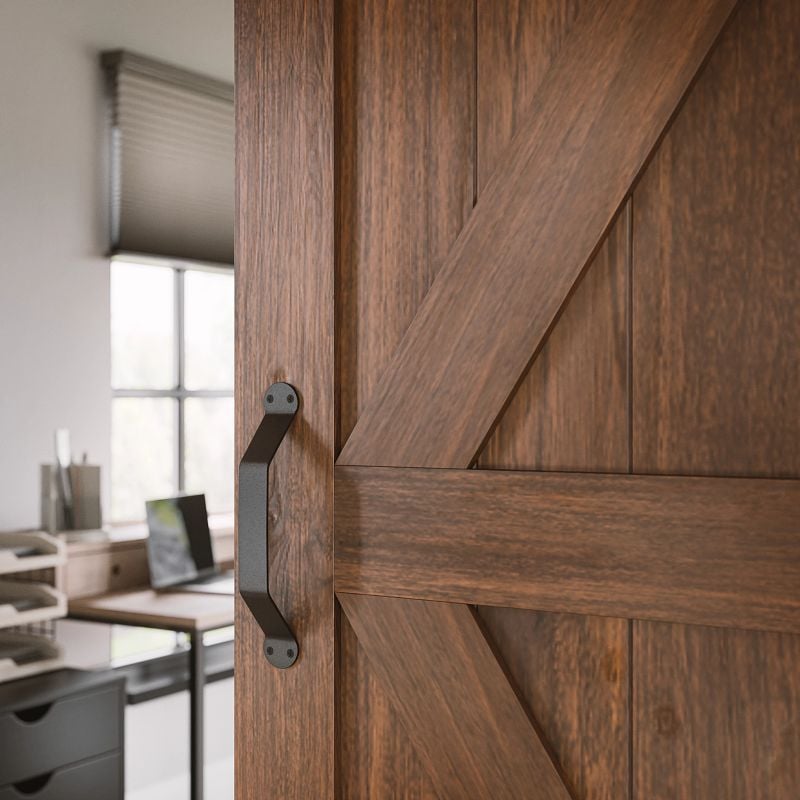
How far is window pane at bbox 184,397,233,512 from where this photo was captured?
11.8 ft

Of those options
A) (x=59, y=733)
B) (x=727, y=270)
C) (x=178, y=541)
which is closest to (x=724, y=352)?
(x=727, y=270)

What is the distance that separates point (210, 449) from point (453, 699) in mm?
2930

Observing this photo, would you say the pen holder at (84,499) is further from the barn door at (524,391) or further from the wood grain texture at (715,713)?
the wood grain texture at (715,713)

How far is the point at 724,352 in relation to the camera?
763 millimetres

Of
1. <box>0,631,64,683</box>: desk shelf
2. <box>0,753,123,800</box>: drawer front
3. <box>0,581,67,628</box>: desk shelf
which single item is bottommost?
<box>0,753,123,800</box>: drawer front

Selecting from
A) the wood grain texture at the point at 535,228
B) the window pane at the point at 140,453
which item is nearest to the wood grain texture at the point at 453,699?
the wood grain texture at the point at 535,228

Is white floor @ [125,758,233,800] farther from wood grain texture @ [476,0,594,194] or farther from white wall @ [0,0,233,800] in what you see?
wood grain texture @ [476,0,594,194]

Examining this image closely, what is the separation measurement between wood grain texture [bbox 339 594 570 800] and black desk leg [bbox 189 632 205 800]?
1669mm

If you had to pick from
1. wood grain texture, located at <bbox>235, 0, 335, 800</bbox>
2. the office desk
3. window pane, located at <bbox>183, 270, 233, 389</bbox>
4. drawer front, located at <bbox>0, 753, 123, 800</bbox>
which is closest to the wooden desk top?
the office desk

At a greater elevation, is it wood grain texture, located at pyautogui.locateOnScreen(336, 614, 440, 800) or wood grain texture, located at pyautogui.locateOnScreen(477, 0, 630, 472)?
wood grain texture, located at pyautogui.locateOnScreen(477, 0, 630, 472)

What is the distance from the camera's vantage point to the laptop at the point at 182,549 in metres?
2.88

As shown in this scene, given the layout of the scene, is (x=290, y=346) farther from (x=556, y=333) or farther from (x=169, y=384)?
(x=169, y=384)

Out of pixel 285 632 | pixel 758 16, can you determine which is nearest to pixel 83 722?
pixel 285 632

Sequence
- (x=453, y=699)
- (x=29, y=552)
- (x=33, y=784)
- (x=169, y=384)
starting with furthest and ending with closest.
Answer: (x=169, y=384), (x=29, y=552), (x=33, y=784), (x=453, y=699)
